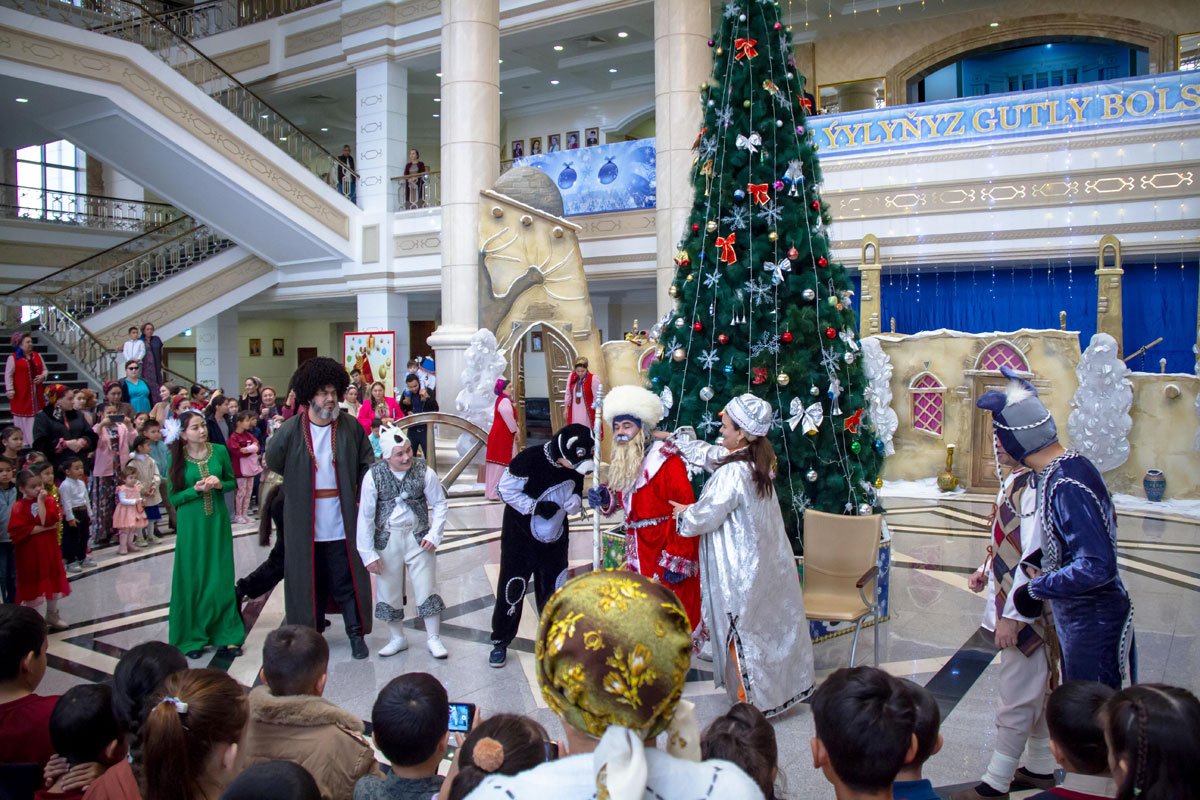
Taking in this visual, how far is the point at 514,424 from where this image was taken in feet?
31.7

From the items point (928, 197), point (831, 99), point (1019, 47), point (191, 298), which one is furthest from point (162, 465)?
point (1019, 47)

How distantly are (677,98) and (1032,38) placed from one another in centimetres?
674

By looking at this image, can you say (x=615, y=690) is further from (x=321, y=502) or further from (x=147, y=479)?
(x=147, y=479)

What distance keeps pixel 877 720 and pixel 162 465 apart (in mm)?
8090

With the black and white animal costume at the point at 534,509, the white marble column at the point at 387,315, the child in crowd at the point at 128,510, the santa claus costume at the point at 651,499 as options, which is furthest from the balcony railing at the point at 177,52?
the santa claus costume at the point at 651,499

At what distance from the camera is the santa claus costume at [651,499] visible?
4320 millimetres

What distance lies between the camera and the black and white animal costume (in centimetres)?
467

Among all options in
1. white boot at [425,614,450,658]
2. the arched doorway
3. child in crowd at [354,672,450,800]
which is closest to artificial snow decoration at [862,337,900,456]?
the arched doorway

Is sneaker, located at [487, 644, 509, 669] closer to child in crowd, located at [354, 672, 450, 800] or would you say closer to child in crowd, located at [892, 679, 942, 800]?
child in crowd, located at [354, 672, 450, 800]

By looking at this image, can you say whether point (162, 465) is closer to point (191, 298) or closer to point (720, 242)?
point (720, 242)

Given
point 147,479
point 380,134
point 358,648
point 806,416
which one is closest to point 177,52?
point 380,134

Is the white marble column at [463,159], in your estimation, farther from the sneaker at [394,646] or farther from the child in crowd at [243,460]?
the sneaker at [394,646]

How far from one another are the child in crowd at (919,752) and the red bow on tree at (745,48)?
13.6 feet

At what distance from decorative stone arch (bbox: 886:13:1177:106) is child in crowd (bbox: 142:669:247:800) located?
16.5 m
